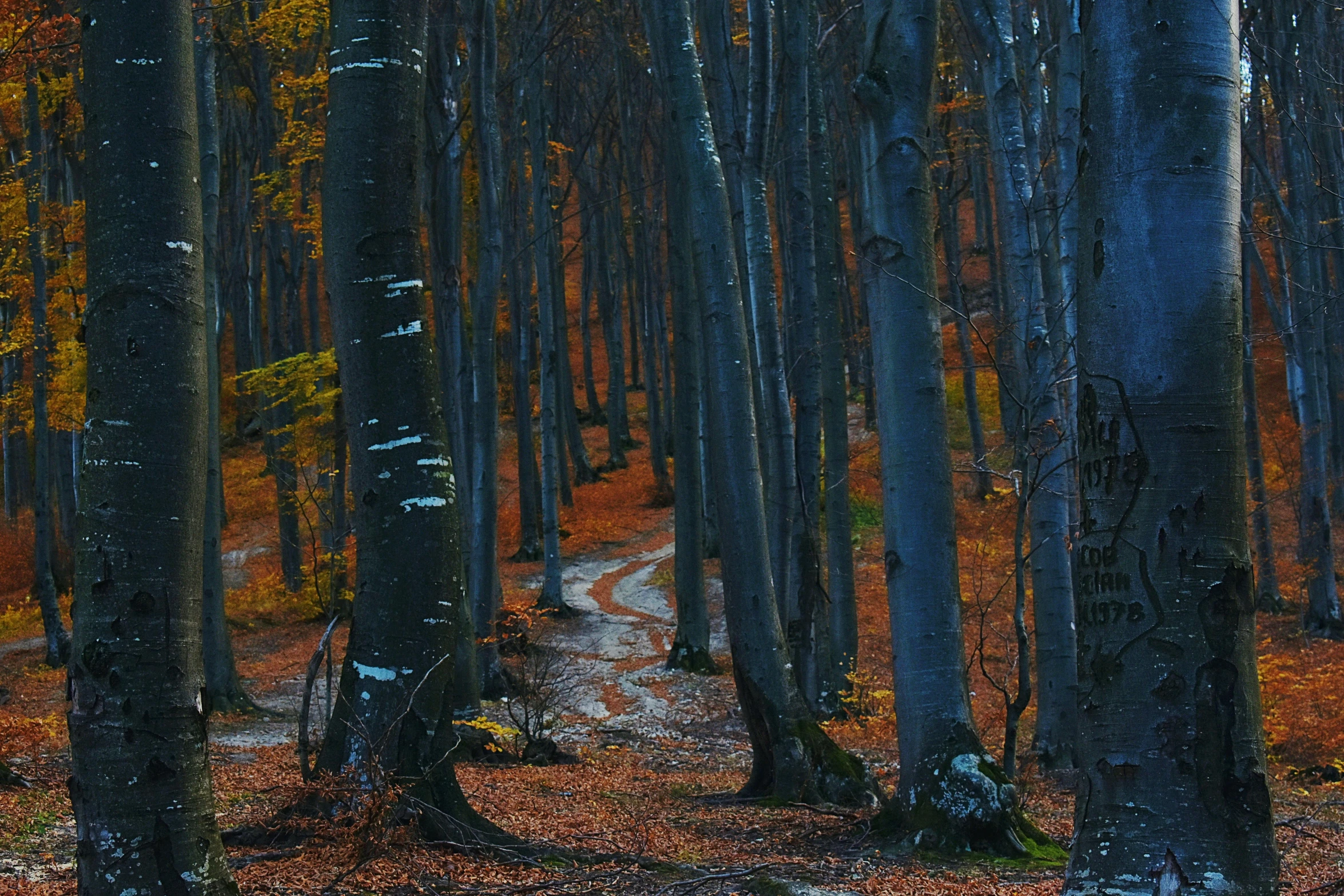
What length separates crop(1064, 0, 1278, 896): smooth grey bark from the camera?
2355mm

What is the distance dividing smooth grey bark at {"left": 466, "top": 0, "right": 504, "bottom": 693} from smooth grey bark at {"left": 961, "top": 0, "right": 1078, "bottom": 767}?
6.88 metres

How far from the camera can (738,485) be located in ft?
24.3

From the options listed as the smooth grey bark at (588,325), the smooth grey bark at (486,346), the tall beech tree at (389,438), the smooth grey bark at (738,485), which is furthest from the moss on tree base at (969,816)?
the smooth grey bark at (588,325)

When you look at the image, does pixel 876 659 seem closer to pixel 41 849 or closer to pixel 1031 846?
pixel 1031 846

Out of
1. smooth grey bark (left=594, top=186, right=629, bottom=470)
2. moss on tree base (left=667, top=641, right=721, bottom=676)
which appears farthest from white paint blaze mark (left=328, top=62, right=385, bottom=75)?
smooth grey bark (left=594, top=186, right=629, bottom=470)

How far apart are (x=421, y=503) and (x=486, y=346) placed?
32.2ft

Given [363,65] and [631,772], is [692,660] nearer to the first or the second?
[631,772]

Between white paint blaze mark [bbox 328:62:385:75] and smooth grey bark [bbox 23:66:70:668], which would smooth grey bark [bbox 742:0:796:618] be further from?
smooth grey bark [bbox 23:66:70:668]

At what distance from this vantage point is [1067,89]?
27.4 ft

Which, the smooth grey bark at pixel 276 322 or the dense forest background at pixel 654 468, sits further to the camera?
the smooth grey bark at pixel 276 322

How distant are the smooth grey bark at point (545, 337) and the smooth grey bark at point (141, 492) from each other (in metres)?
15.2

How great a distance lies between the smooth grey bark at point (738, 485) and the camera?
693 centimetres

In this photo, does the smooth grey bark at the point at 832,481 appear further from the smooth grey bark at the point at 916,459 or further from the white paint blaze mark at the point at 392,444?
the white paint blaze mark at the point at 392,444

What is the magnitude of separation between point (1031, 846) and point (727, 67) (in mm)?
7122
